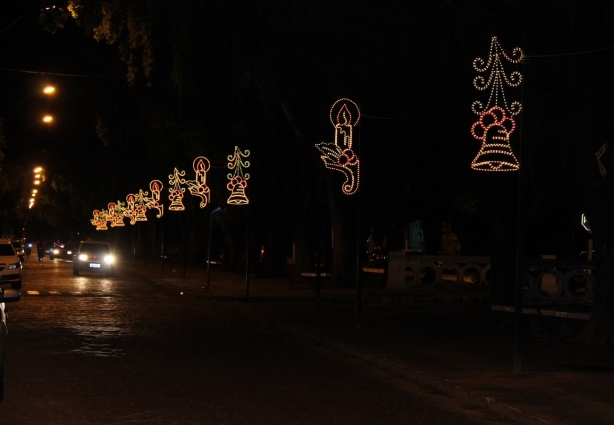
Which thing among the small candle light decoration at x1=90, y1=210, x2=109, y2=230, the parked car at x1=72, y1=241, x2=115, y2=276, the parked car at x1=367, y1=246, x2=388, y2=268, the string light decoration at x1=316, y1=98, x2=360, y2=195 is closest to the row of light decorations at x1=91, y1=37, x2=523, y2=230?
the string light decoration at x1=316, y1=98, x2=360, y2=195

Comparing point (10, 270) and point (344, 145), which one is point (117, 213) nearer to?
point (10, 270)

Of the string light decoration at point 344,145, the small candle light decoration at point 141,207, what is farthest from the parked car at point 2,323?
the small candle light decoration at point 141,207

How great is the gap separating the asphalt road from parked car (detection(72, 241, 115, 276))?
77.0 feet

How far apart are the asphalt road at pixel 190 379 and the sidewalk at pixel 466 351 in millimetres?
415

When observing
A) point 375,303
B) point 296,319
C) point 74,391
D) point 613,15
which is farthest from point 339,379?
point 375,303

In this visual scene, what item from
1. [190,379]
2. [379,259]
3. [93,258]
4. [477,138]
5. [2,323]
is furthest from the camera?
[379,259]

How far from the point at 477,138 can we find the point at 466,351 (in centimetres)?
363

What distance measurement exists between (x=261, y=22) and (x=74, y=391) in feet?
71.4

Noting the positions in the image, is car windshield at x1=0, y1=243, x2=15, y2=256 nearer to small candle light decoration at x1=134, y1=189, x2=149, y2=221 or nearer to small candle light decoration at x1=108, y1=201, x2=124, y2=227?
small candle light decoration at x1=134, y1=189, x2=149, y2=221

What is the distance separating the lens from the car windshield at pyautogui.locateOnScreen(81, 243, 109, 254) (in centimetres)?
4672

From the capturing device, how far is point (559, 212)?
139 feet

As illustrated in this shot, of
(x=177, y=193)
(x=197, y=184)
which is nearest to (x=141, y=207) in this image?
(x=177, y=193)

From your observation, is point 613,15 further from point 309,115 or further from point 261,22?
point 309,115

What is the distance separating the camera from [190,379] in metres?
13.2
